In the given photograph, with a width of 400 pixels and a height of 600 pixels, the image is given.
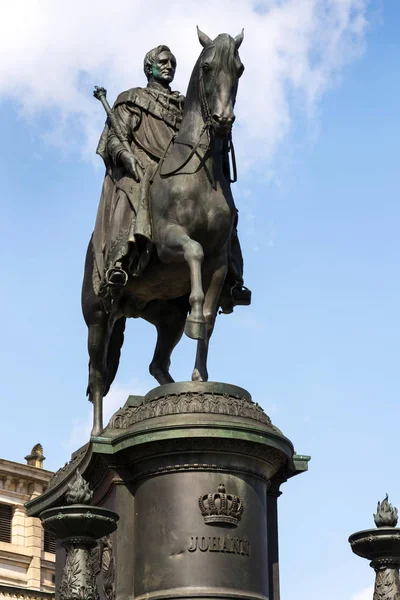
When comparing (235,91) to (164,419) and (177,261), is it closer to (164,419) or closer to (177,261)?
(177,261)

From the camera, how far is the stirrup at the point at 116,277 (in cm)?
1546

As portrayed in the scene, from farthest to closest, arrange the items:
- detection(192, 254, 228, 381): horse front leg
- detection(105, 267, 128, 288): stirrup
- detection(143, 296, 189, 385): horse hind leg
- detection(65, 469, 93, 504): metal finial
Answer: detection(143, 296, 189, 385): horse hind leg, detection(105, 267, 128, 288): stirrup, detection(192, 254, 228, 381): horse front leg, detection(65, 469, 93, 504): metal finial

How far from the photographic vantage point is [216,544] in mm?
13742

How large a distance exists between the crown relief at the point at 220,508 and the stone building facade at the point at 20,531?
4517 cm

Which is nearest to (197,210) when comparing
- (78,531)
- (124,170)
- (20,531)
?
(124,170)

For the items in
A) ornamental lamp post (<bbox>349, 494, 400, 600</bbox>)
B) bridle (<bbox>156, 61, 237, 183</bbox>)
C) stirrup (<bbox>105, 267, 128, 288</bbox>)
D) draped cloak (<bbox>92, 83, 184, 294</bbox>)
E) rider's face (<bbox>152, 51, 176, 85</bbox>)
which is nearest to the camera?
ornamental lamp post (<bbox>349, 494, 400, 600</bbox>)

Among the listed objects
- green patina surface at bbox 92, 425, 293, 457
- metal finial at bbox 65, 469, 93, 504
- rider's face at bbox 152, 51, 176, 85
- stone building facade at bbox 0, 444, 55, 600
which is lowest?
metal finial at bbox 65, 469, 93, 504

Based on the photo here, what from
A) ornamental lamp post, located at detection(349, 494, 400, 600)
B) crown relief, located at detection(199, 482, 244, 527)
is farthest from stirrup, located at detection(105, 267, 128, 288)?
ornamental lamp post, located at detection(349, 494, 400, 600)

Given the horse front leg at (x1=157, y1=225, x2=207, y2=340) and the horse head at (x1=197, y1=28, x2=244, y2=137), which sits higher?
the horse head at (x1=197, y1=28, x2=244, y2=137)

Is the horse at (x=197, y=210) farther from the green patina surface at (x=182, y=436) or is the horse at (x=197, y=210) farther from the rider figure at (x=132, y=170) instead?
the green patina surface at (x=182, y=436)

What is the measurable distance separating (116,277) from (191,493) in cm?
290

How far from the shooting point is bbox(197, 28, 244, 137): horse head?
14977 mm

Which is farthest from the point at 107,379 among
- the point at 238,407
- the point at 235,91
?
the point at 235,91

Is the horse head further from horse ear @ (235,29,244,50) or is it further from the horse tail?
the horse tail
